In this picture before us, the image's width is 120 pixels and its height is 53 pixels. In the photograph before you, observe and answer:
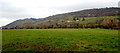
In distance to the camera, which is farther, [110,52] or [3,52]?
[3,52]

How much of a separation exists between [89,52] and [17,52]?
8785 millimetres

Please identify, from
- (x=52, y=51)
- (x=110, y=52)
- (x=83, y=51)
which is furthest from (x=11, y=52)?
(x=110, y=52)

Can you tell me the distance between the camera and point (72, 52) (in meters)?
17.9

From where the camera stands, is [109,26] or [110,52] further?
[109,26]

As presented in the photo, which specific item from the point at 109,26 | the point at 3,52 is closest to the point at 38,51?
the point at 3,52

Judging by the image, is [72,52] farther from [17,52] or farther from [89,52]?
[17,52]

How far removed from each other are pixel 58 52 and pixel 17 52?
16.9 feet

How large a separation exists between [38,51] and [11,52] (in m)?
3.42

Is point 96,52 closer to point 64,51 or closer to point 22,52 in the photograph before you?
point 64,51

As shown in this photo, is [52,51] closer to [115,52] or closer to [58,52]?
[58,52]

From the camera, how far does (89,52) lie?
57.3 feet

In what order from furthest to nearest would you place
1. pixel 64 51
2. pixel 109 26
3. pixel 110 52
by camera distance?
1. pixel 109 26
2. pixel 64 51
3. pixel 110 52

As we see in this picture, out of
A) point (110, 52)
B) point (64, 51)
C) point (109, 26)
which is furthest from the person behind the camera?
point (109, 26)

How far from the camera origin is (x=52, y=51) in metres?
18.6
